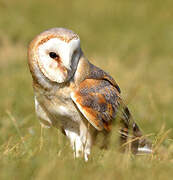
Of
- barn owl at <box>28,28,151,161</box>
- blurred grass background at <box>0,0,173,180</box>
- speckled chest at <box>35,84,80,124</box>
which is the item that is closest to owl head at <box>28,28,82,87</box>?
barn owl at <box>28,28,151,161</box>

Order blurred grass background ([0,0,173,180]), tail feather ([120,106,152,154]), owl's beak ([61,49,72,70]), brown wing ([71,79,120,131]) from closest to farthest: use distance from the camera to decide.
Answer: blurred grass background ([0,0,173,180]) → owl's beak ([61,49,72,70]) → brown wing ([71,79,120,131]) → tail feather ([120,106,152,154])

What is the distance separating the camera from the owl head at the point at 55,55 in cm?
417

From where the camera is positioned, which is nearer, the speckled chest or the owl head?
the owl head

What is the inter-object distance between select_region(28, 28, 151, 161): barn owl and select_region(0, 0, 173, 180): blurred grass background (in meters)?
0.17

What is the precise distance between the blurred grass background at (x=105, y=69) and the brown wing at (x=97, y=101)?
19 centimetres

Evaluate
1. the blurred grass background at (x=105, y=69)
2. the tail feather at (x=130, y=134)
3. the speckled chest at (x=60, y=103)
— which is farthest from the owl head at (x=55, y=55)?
the tail feather at (x=130, y=134)

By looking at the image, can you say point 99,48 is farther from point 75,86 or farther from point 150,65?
point 75,86

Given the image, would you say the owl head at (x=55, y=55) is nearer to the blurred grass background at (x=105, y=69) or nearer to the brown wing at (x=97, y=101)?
the brown wing at (x=97, y=101)

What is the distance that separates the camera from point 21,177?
3033mm

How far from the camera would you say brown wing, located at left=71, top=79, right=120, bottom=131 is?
4352mm

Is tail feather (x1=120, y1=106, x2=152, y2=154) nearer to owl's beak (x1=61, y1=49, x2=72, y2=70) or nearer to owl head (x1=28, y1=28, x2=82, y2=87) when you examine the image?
owl head (x1=28, y1=28, x2=82, y2=87)

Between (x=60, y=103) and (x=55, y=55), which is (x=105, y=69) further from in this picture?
(x=55, y=55)

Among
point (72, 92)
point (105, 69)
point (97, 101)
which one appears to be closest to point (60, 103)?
point (72, 92)

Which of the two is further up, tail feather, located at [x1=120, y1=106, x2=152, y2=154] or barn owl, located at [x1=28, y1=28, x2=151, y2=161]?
barn owl, located at [x1=28, y1=28, x2=151, y2=161]
